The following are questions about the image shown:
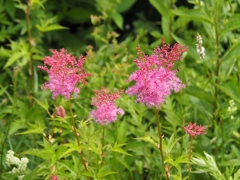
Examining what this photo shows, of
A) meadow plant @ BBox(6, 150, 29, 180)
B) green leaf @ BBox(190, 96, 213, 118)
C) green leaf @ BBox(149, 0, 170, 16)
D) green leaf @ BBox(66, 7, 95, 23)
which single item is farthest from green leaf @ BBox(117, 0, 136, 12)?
meadow plant @ BBox(6, 150, 29, 180)

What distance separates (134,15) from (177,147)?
7.58ft

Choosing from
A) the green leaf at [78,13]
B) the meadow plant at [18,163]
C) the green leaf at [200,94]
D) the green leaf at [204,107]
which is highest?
the green leaf at [78,13]

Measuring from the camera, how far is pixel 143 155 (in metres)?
2.28

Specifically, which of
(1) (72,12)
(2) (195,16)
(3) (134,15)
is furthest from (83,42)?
(2) (195,16)

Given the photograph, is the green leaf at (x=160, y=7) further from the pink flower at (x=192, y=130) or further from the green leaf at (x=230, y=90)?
the pink flower at (x=192, y=130)

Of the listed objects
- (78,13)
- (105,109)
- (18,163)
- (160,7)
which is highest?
(78,13)

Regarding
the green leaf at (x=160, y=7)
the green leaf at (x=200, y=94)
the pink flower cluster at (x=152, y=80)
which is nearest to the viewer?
the pink flower cluster at (x=152, y=80)

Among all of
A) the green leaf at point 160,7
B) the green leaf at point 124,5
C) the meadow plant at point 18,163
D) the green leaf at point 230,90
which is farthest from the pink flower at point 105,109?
the green leaf at point 124,5

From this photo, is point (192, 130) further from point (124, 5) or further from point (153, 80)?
point (124, 5)

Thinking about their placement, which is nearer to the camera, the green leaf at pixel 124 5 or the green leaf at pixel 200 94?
the green leaf at pixel 200 94

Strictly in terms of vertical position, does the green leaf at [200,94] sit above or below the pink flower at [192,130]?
above

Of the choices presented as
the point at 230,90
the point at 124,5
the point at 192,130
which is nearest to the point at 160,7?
the point at 230,90

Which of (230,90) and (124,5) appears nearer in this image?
(230,90)

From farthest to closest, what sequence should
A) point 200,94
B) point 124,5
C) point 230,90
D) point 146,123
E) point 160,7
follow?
point 124,5, point 160,7, point 146,123, point 200,94, point 230,90
